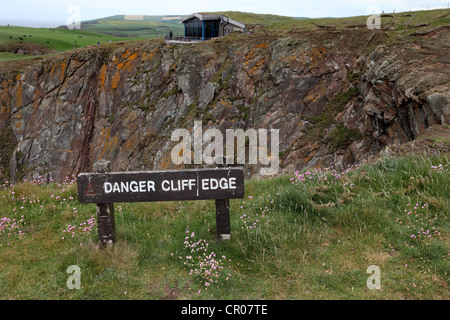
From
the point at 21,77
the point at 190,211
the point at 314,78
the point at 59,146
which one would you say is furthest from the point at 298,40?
the point at 21,77

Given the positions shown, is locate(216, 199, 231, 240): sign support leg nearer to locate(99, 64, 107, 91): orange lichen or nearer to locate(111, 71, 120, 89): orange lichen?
locate(111, 71, 120, 89): orange lichen

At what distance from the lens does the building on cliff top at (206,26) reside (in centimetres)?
2991

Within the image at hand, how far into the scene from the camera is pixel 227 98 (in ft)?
74.9

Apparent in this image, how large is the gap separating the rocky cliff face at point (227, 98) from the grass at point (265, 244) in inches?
233

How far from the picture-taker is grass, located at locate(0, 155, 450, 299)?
4262 mm

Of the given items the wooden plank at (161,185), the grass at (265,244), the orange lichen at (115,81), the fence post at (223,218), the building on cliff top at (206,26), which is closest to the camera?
the grass at (265,244)

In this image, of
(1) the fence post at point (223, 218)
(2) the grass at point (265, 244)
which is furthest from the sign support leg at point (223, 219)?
(2) the grass at point (265, 244)

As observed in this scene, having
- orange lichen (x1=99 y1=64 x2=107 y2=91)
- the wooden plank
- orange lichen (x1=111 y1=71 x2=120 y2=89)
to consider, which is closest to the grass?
the wooden plank

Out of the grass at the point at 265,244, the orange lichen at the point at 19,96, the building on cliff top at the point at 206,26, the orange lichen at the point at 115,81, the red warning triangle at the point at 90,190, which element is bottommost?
the grass at the point at 265,244

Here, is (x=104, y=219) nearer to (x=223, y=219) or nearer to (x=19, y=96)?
(x=223, y=219)

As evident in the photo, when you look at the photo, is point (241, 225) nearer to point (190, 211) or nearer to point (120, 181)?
point (190, 211)

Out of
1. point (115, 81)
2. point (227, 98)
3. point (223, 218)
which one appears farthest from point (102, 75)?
point (223, 218)

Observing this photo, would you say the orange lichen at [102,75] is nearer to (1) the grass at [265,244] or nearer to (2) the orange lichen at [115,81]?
Answer: (2) the orange lichen at [115,81]

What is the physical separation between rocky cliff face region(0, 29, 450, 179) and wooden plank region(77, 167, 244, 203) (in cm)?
840
